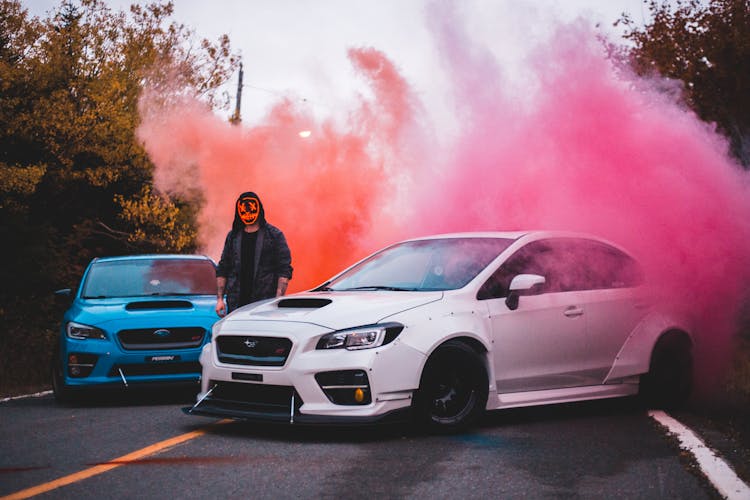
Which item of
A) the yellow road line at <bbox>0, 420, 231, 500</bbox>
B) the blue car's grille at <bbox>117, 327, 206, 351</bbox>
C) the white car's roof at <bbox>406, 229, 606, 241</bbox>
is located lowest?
the yellow road line at <bbox>0, 420, 231, 500</bbox>

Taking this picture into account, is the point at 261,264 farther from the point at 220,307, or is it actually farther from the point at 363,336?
the point at 363,336

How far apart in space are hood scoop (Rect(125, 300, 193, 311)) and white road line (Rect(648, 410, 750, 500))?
16.1ft

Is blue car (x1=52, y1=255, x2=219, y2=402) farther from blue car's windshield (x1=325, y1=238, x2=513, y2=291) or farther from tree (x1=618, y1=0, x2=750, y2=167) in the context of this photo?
tree (x1=618, y1=0, x2=750, y2=167)

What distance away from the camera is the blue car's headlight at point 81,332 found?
1058 cm

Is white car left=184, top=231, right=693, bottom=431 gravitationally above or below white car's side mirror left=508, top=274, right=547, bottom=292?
below

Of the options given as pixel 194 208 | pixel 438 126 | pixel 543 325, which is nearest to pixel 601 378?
pixel 543 325

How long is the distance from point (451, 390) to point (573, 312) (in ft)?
5.00

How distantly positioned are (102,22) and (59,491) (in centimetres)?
2193

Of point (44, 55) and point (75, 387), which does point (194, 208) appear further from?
point (75, 387)

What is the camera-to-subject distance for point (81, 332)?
35.0ft

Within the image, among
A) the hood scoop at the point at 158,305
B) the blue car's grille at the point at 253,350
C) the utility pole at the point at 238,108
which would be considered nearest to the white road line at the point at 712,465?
the blue car's grille at the point at 253,350

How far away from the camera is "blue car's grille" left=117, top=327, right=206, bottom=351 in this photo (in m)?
10.6

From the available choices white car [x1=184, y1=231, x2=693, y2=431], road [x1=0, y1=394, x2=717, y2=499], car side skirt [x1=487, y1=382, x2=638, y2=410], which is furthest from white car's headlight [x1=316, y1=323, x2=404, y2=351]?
car side skirt [x1=487, y1=382, x2=638, y2=410]

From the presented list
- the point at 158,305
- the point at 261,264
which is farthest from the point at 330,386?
the point at 158,305
